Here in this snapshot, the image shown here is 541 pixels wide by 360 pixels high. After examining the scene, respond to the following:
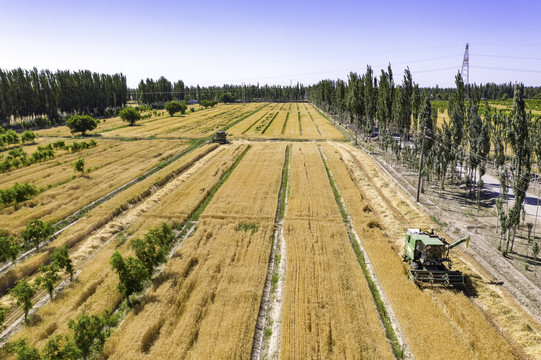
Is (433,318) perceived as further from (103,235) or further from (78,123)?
(78,123)

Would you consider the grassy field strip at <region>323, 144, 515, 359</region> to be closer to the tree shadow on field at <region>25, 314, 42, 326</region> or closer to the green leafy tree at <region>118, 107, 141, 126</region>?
the tree shadow on field at <region>25, 314, 42, 326</region>

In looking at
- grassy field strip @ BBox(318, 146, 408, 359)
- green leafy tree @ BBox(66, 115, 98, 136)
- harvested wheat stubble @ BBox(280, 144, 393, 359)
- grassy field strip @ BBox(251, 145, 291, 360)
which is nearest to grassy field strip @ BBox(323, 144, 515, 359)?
grassy field strip @ BBox(318, 146, 408, 359)

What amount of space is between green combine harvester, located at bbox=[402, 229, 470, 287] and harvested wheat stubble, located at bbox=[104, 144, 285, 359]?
31.0ft

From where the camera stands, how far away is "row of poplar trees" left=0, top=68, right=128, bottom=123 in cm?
9825

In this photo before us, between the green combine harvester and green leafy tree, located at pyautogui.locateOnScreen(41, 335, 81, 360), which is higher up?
the green combine harvester

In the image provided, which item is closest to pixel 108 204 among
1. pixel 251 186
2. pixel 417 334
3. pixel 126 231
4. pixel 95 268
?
pixel 126 231

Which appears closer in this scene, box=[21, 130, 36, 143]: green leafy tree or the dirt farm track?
the dirt farm track

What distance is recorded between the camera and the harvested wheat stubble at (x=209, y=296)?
13836 millimetres

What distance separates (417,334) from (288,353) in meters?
6.34

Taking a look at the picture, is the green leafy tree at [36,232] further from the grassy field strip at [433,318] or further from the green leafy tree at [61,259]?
the grassy field strip at [433,318]

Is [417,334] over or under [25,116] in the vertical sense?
under

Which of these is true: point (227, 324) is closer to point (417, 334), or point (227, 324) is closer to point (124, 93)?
point (417, 334)

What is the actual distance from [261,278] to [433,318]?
378 inches

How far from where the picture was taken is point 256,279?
62.1 ft
